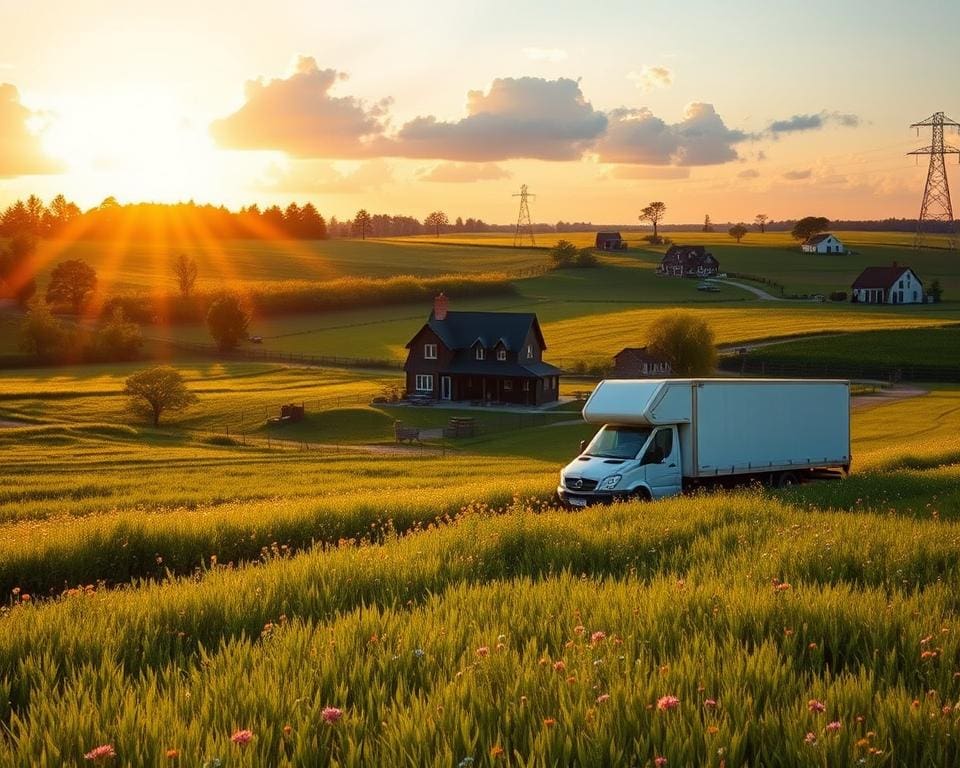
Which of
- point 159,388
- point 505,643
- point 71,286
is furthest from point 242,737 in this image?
point 71,286

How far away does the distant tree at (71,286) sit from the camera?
129 meters

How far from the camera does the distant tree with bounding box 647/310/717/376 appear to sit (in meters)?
81.2

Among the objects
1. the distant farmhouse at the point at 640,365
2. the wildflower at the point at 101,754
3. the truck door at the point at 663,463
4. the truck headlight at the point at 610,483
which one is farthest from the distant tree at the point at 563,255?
the wildflower at the point at 101,754

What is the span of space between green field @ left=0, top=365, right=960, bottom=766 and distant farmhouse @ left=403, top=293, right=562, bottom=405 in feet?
192

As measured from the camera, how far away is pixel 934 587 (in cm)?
1086

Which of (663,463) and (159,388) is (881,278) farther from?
(663,463)

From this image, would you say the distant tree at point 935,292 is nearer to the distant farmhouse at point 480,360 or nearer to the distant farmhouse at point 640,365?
the distant farmhouse at point 640,365

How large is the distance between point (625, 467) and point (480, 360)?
53.2 metres

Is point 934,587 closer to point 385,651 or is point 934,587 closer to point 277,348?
point 385,651

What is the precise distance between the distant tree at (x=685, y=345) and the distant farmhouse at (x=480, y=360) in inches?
367

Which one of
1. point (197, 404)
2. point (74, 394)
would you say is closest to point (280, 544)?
point (197, 404)

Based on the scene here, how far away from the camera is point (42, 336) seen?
10456cm

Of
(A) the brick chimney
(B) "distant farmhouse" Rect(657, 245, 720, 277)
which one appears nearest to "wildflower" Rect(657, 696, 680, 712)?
(A) the brick chimney

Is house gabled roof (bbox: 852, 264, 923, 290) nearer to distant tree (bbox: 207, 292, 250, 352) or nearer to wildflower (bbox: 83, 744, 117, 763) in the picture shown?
distant tree (bbox: 207, 292, 250, 352)
